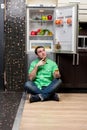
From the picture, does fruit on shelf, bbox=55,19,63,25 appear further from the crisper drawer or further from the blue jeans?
the blue jeans

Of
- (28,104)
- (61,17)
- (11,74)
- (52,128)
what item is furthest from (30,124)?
(61,17)

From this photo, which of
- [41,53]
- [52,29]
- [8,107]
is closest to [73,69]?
[41,53]

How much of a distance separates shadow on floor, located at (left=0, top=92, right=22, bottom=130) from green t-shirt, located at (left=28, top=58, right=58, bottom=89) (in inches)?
16.1

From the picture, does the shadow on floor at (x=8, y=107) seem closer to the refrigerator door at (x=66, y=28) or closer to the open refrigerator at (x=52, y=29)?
the open refrigerator at (x=52, y=29)

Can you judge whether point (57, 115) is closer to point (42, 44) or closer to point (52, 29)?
point (42, 44)

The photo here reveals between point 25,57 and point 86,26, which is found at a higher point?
point 86,26

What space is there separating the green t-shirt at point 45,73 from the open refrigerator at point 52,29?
14.3 inches

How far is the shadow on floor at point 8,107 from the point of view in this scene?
317 cm

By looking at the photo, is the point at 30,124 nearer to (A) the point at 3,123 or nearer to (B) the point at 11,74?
(A) the point at 3,123

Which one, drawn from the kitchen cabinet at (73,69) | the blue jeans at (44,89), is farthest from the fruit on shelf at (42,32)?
the blue jeans at (44,89)

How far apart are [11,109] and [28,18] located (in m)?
1.76

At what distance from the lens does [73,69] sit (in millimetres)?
4855

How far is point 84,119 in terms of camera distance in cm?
334

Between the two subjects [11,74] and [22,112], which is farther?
[11,74]
